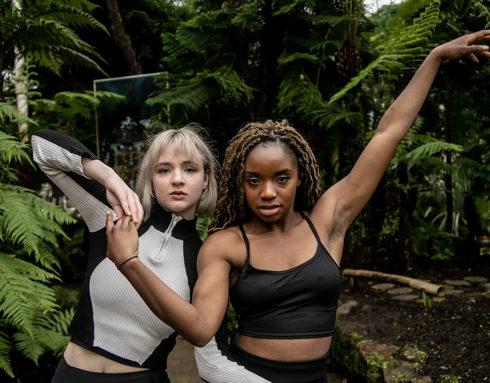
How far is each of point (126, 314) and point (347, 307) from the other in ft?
10.8

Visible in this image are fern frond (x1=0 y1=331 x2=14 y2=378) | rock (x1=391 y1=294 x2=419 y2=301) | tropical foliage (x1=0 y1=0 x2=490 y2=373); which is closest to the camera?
fern frond (x1=0 y1=331 x2=14 y2=378)

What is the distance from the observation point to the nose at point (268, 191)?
1.46 metres

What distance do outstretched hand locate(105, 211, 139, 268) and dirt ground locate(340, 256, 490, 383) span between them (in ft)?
7.57

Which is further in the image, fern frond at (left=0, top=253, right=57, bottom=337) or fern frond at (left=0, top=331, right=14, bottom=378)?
fern frond at (left=0, top=331, right=14, bottom=378)

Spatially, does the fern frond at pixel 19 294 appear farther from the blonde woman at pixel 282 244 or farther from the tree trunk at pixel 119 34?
the tree trunk at pixel 119 34

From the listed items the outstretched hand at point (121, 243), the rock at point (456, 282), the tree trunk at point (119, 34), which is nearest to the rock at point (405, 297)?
the rock at point (456, 282)

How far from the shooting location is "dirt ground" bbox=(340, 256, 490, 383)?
2705 millimetres

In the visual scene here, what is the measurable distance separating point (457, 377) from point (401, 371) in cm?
36

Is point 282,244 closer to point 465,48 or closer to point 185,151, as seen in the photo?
point 185,151

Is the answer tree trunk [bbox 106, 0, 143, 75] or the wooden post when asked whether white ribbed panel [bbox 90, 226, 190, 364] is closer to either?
the wooden post

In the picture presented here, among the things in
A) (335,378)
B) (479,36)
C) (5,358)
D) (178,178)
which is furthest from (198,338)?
(335,378)

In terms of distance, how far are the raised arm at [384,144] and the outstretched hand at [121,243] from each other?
30.4 inches

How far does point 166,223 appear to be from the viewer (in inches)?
67.5

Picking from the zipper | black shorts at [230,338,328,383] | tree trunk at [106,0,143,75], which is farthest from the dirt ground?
tree trunk at [106,0,143,75]
